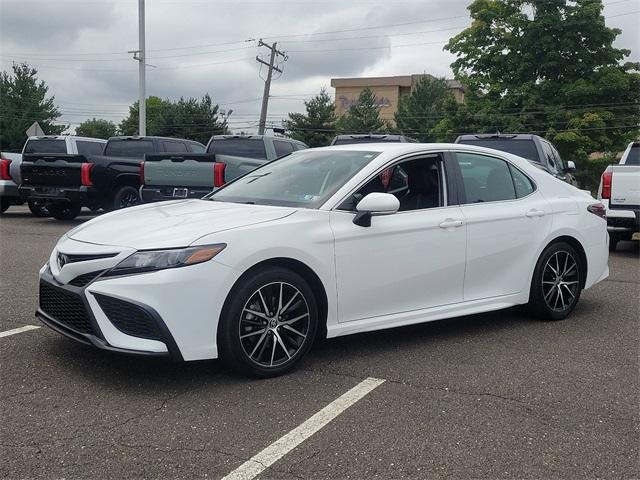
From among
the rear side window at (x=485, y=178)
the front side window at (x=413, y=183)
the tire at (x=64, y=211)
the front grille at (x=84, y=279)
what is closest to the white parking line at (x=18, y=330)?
the front grille at (x=84, y=279)

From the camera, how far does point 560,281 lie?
5855mm

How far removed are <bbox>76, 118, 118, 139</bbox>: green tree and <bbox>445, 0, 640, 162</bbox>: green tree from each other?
71.2 meters

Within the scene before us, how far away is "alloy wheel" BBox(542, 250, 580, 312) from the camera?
576 cm

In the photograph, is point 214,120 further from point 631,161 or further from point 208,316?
point 208,316

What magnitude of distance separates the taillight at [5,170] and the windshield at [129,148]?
2216 mm

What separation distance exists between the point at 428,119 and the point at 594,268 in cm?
5227

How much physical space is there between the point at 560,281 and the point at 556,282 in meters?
0.05

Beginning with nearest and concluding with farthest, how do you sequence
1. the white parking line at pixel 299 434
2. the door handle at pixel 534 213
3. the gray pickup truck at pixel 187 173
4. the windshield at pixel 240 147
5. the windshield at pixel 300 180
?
the white parking line at pixel 299 434 < the windshield at pixel 300 180 < the door handle at pixel 534 213 < the gray pickup truck at pixel 187 173 < the windshield at pixel 240 147

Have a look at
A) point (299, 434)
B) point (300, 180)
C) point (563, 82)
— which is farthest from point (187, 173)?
point (563, 82)

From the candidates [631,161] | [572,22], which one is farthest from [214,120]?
[631,161]

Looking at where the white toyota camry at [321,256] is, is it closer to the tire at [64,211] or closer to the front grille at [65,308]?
the front grille at [65,308]

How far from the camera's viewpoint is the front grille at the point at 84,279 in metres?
3.89

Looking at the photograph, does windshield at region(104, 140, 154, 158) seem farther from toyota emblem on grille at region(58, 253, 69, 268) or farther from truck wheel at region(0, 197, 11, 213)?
toyota emblem on grille at region(58, 253, 69, 268)

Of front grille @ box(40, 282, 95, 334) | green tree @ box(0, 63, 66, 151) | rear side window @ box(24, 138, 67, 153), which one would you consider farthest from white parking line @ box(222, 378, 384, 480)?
green tree @ box(0, 63, 66, 151)
